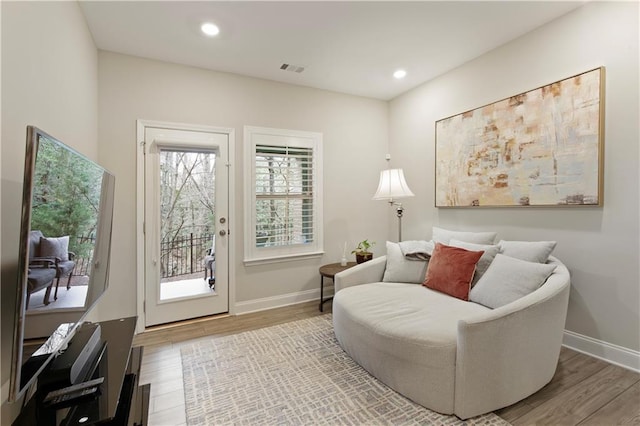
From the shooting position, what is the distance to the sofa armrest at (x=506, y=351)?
1585mm

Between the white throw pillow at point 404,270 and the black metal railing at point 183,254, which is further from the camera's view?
the black metal railing at point 183,254

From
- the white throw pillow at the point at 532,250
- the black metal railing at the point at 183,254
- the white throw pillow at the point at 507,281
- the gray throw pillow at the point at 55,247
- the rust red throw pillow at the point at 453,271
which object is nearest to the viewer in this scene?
the gray throw pillow at the point at 55,247

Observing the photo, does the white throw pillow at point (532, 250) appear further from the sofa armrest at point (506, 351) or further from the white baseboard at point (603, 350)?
the white baseboard at point (603, 350)

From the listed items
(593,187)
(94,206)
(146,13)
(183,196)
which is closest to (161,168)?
(183,196)

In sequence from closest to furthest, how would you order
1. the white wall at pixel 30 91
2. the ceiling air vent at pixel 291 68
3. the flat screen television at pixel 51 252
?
the flat screen television at pixel 51 252
the white wall at pixel 30 91
the ceiling air vent at pixel 291 68

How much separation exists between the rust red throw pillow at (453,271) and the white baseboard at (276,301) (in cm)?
157

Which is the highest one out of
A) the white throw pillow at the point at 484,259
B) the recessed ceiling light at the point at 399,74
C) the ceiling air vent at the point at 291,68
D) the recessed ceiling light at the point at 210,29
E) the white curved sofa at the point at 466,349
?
the recessed ceiling light at the point at 399,74

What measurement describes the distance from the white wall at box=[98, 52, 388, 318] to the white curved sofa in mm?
1729

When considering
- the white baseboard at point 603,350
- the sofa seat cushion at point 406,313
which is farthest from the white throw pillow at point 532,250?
the white baseboard at point 603,350

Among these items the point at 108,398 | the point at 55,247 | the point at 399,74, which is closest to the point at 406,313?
the point at 108,398

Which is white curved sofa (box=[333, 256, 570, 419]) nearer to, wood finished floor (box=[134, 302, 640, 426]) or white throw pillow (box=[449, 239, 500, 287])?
wood finished floor (box=[134, 302, 640, 426])

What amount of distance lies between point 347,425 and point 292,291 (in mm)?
2066

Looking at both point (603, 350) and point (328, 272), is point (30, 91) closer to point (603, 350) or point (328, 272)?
point (328, 272)

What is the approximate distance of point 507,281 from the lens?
2104 millimetres
